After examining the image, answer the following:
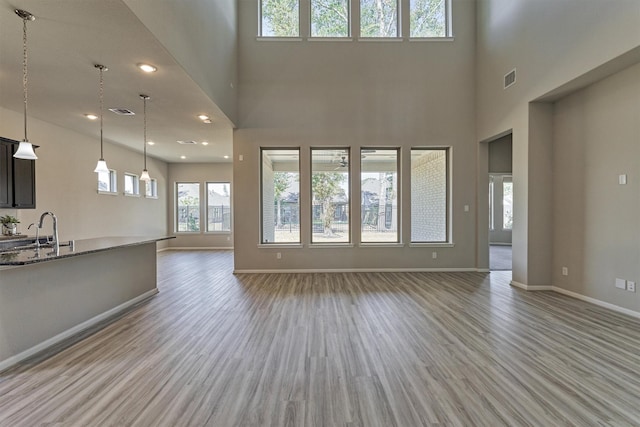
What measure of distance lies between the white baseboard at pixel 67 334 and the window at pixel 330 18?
585 centimetres

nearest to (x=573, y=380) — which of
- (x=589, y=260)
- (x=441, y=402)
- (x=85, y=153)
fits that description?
(x=441, y=402)

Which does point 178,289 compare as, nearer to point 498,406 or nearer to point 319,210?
point 319,210

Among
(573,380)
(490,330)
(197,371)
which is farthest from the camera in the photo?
(490,330)

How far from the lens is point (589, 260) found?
398 cm

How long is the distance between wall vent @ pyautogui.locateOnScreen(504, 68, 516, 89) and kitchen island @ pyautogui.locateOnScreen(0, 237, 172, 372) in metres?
6.16

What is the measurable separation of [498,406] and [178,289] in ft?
14.7

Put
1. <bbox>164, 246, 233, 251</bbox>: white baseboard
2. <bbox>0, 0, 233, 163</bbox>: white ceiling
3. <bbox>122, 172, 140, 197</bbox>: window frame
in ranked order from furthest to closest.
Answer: <bbox>164, 246, 233, 251</bbox>: white baseboard
<bbox>122, 172, 140, 197</bbox>: window frame
<bbox>0, 0, 233, 163</bbox>: white ceiling

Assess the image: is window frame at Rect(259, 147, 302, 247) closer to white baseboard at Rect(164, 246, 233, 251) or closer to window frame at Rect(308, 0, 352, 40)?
window frame at Rect(308, 0, 352, 40)

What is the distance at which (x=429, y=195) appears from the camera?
242 inches

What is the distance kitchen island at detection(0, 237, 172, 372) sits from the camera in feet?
7.81

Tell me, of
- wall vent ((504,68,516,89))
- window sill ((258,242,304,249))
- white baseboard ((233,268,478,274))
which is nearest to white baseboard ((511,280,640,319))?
white baseboard ((233,268,478,274))

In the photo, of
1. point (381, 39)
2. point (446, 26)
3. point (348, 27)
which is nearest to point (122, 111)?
point (348, 27)

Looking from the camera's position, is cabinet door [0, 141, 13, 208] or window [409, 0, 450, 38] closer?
cabinet door [0, 141, 13, 208]

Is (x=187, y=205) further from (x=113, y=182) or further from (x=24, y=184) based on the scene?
(x=24, y=184)
